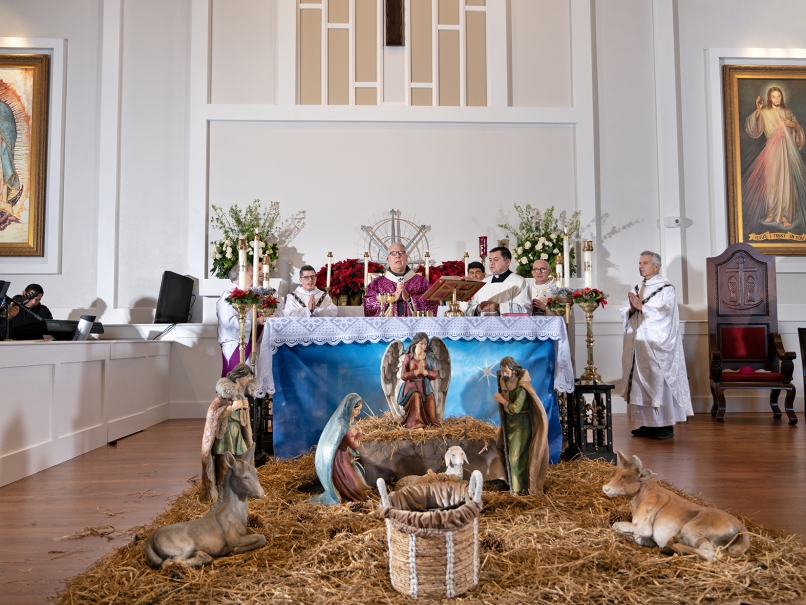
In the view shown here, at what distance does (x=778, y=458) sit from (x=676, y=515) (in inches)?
119

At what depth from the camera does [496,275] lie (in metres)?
7.11

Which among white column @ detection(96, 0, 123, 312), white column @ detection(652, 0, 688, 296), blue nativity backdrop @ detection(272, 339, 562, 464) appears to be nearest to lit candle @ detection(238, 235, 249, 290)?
blue nativity backdrop @ detection(272, 339, 562, 464)

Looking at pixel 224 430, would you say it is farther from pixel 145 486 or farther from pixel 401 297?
pixel 401 297

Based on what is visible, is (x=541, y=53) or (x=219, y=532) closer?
(x=219, y=532)

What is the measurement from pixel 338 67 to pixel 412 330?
5444 millimetres

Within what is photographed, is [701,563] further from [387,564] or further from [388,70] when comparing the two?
[388,70]

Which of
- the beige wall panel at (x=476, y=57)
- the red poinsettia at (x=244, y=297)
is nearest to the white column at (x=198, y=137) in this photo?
the beige wall panel at (x=476, y=57)

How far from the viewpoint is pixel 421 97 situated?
9.34 m

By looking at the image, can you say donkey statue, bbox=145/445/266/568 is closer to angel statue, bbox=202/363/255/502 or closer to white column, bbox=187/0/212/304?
angel statue, bbox=202/363/255/502

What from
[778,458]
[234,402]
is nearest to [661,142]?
[778,458]

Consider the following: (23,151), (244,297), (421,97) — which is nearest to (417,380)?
(244,297)

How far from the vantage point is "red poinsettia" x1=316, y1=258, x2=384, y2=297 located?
8.18m

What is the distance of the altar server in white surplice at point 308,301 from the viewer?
23.8ft

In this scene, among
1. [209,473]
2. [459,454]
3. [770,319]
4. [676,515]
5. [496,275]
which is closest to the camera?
[676,515]
